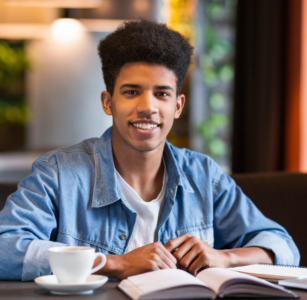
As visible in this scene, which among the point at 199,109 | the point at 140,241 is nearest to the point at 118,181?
the point at 140,241

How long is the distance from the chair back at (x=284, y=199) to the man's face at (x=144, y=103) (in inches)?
19.0

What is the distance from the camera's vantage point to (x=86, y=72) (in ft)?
14.8

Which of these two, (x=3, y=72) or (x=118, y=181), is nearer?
(x=118, y=181)

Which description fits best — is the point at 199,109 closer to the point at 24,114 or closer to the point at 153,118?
the point at 24,114

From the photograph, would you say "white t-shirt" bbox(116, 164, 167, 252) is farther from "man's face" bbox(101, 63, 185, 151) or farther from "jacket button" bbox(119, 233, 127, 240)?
"man's face" bbox(101, 63, 185, 151)

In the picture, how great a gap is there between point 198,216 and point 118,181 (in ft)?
0.92

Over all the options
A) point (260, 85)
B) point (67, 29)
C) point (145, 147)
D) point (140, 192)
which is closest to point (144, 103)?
point (145, 147)

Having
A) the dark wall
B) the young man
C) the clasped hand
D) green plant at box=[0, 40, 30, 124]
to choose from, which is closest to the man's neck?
the young man

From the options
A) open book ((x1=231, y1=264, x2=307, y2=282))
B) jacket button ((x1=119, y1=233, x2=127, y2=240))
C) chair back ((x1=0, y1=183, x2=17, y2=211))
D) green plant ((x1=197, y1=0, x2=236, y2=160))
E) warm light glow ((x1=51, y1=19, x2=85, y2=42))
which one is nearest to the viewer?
open book ((x1=231, y1=264, x2=307, y2=282))

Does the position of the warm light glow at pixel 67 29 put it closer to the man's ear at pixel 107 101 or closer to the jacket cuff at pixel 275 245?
the man's ear at pixel 107 101

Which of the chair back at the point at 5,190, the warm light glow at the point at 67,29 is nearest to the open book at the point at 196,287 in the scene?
the chair back at the point at 5,190

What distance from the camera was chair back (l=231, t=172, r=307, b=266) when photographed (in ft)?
5.38

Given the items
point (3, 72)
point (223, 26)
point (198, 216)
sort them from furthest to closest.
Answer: point (3, 72), point (223, 26), point (198, 216)

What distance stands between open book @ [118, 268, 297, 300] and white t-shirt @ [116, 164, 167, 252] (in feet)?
1.47
